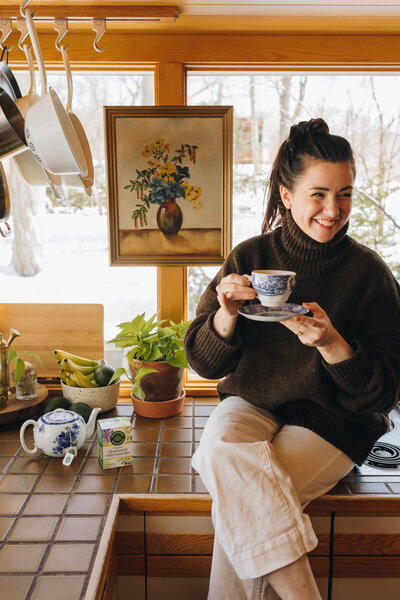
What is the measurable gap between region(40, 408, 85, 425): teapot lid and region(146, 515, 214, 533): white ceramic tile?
0.37 m

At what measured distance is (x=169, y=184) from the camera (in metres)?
2.04

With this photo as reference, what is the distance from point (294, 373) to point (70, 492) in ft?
2.29

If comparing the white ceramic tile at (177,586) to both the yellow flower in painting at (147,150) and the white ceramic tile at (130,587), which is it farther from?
the yellow flower in painting at (147,150)

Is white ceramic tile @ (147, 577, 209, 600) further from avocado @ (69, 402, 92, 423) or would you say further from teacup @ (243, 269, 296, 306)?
teacup @ (243, 269, 296, 306)

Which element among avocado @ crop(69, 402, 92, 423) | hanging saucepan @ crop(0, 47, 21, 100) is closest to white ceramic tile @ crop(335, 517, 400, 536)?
avocado @ crop(69, 402, 92, 423)

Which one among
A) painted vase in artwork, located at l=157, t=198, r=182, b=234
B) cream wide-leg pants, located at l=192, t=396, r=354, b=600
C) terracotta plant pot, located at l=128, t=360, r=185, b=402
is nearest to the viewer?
cream wide-leg pants, located at l=192, t=396, r=354, b=600

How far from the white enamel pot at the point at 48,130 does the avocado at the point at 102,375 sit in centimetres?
87

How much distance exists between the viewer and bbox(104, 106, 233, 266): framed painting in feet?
6.59

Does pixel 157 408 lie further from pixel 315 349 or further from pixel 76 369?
pixel 315 349

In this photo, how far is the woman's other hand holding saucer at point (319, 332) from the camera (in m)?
1.37

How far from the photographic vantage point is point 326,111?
2082mm

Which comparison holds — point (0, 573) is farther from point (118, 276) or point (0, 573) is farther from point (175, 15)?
point (175, 15)

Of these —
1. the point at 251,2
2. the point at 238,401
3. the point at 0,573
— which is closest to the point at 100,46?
the point at 251,2

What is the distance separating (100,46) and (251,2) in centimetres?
59
